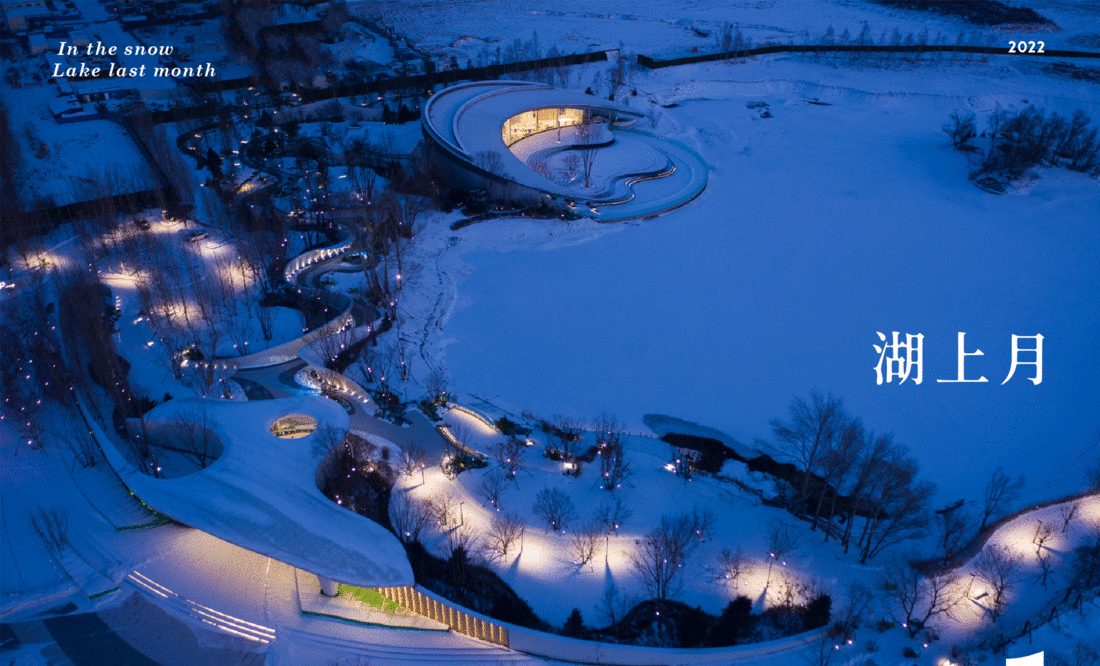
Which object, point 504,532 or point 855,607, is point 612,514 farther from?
point 855,607

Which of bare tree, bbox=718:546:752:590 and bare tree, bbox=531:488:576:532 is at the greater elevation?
bare tree, bbox=531:488:576:532

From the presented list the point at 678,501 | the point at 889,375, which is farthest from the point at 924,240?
the point at 678,501

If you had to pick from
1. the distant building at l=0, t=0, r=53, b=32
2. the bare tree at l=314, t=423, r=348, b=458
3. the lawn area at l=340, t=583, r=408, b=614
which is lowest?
the lawn area at l=340, t=583, r=408, b=614

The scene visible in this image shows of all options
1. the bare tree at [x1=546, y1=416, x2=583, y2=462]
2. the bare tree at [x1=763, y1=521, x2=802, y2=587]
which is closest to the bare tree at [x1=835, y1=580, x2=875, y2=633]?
the bare tree at [x1=763, y1=521, x2=802, y2=587]

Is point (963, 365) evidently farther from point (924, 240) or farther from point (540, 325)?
point (540, 325)

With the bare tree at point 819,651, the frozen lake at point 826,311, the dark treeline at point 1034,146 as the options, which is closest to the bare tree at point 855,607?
the bare tree at point 819,651

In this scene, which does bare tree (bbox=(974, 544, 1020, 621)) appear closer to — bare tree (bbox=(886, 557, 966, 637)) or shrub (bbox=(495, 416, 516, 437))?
bare tree (bbox=(886, 557, 966, 637))

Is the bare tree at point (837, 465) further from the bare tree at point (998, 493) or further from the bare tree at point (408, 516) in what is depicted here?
the bare tree at point (408, 516)
